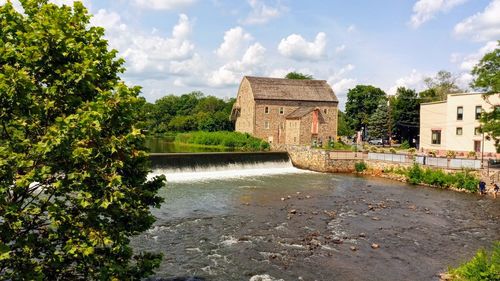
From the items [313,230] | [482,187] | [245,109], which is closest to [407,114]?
[245,109]

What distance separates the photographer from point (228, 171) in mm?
40406

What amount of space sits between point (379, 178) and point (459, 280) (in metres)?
27.7

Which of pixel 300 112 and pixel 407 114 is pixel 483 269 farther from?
pixel 407 114

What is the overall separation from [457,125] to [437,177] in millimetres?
15018

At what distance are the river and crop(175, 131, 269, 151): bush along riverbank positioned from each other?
23.5 metres

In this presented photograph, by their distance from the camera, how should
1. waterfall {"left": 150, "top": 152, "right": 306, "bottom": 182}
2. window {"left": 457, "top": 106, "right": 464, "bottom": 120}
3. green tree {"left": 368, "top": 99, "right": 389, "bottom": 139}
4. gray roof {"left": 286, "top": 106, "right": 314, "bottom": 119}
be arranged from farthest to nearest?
green tree {"left": 368, "top": 99, "right": 389, "bottom": 139} < gray roof {"left": 286, "top": 106, "right": 314, "bottom": 119} < window {"left": 457, "top": 106, "right": 464, "bottom": 120} < waterfall {"left": 150, "top": 152, "right": 306, "bottom": 182}

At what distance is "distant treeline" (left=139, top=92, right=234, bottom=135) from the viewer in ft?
282

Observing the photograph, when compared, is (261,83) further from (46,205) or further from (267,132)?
(46,205)

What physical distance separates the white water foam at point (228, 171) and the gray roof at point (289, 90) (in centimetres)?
1665

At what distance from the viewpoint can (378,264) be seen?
1672 centimetres

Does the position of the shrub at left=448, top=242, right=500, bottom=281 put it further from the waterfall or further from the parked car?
the parked car

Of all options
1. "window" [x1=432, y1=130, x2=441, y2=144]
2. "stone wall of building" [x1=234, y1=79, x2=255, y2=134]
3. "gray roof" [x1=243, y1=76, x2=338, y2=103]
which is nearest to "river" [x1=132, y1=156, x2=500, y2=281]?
"window" [x1=432, y1=130, x2=441, y2=144]

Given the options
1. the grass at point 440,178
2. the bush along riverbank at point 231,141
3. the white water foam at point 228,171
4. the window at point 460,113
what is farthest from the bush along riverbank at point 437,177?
the bush along riverbank at point 231,141

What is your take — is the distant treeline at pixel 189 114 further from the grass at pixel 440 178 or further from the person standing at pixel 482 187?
the person standing at pixel 482 187
